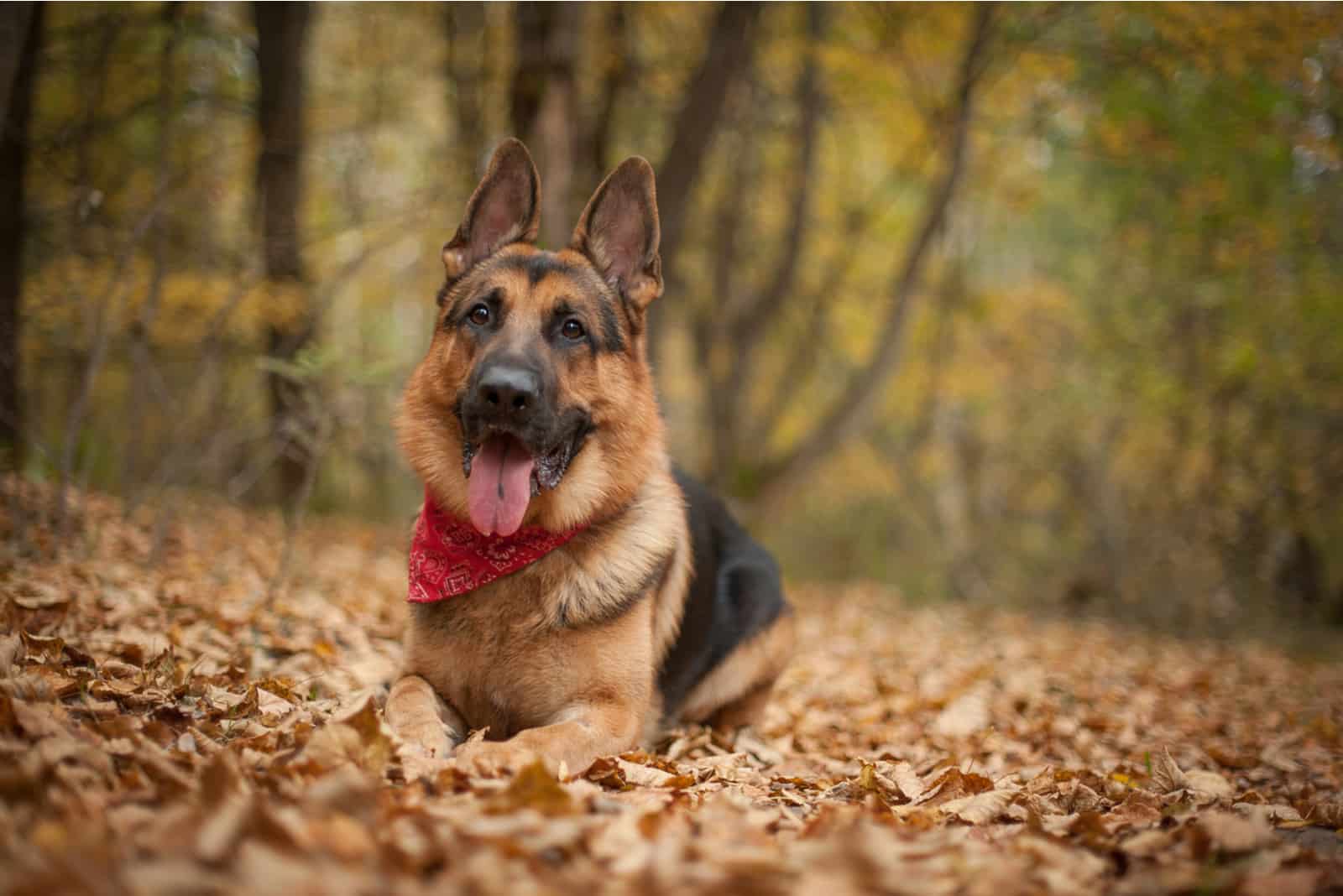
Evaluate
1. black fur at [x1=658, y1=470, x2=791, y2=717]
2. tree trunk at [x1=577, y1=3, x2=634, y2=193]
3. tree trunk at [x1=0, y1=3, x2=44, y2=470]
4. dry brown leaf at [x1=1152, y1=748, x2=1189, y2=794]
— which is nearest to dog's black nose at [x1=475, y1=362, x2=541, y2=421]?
black fur at [x1=658, y1=470, x2=791, y2=717]

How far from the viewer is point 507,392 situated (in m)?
3.39

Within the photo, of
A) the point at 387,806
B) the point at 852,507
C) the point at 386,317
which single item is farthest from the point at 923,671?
the point at 852,507

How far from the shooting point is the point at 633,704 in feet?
11.9

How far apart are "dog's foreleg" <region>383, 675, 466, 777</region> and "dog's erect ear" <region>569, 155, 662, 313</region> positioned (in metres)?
2.03

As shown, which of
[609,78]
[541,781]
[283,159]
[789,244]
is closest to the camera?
[541,781]

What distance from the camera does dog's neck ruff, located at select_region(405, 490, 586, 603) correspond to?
12.0 feet

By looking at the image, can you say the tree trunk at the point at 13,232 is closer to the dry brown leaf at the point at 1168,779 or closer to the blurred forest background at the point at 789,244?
the blurred forest background at the point at 789,244

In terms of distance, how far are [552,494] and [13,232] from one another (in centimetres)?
703

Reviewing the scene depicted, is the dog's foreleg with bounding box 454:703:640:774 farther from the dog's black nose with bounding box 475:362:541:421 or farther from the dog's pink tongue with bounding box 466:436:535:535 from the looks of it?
the dog's black nose with bounding box 475:362:541:421

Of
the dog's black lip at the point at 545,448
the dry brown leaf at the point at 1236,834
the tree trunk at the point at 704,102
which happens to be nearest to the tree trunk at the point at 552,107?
the tree trunk at the point at 704,102

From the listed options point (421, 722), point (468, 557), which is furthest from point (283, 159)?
point (421, 722)

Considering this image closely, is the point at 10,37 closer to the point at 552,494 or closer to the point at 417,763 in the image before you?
the point at 552,494

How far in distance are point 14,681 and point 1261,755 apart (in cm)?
586

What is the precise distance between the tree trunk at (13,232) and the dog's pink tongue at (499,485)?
4.34 metres
